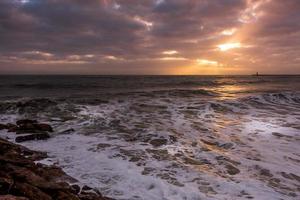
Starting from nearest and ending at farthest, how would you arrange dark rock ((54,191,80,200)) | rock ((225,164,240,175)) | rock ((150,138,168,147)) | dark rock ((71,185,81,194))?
dark rock ((54,191,80,200)) → dark rock ((71,185,81,194)) → rock ((225,164,240,175)) → rock ((150,138,168,147))

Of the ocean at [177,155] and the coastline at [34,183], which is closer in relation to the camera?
the coastline at [34,183]

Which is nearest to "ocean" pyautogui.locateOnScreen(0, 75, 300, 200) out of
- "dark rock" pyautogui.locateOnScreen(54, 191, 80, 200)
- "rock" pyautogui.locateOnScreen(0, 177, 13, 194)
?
"dark rock" pyautogui.locateOnScreen(54, 191, 80, 200)

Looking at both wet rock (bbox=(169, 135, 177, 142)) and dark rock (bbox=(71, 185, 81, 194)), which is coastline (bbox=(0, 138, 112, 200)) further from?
wet rock (bbox=(169, 135, 177, 142))

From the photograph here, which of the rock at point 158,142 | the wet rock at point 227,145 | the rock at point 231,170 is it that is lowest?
the rock at point 231,170

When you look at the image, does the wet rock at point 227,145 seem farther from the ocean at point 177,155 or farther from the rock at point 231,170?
the rock at point 231,170

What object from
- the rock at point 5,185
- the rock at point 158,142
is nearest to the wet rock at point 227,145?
the rock at point 158,142

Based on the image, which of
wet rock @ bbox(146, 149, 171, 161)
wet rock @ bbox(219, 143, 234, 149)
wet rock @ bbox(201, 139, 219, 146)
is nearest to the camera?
wet rock @ bbox(146, 149, 171, 161)

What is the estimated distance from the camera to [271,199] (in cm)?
529

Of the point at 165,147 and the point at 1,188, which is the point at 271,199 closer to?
the point at 165,147

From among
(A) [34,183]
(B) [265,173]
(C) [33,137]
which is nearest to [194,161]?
(B) [265,173]

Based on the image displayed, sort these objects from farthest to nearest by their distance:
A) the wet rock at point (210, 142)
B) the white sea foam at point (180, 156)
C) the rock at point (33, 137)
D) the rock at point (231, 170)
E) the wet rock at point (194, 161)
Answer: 1. the rock at point (33, 137)
2. the wet rock at point (210, 142)
3. the wet rock at point (194, 161)
4. the rock at point (231, 170)
5. the white sea foam at point (180, 156)

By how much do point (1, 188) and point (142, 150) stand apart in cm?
448

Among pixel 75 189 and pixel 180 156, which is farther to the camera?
pixel 180 156

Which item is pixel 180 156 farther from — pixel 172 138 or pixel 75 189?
pixel 75 189
